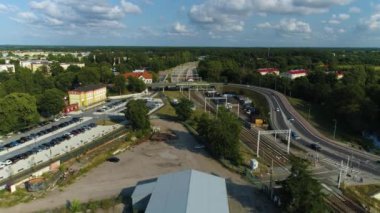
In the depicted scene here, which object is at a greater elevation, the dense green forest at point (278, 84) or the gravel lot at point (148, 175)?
the dense green forest at point (278, 84)

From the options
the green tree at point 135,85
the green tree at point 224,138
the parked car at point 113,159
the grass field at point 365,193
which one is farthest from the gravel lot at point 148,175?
the green tree at point 135,85

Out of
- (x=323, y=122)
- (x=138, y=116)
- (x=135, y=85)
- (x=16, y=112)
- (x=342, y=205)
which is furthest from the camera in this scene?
(x=135, y=85)

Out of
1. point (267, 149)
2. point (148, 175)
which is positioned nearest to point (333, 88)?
point (267, 149)

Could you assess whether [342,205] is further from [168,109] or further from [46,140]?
[168,109]

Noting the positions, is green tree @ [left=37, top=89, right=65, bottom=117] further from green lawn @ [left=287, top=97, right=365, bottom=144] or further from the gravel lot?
green lawn @ [left=287, top=97, right=365, bottom=144]

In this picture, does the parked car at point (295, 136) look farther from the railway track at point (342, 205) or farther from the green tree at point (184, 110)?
the green tree at point (184, 110)

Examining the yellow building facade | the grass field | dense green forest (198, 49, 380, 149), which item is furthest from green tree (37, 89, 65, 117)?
dense green forest (198, 49, 380, 149)

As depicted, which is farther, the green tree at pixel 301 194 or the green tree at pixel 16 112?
the green tree at pixel 16 112

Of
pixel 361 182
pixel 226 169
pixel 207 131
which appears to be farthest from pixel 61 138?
pixel 361 182
